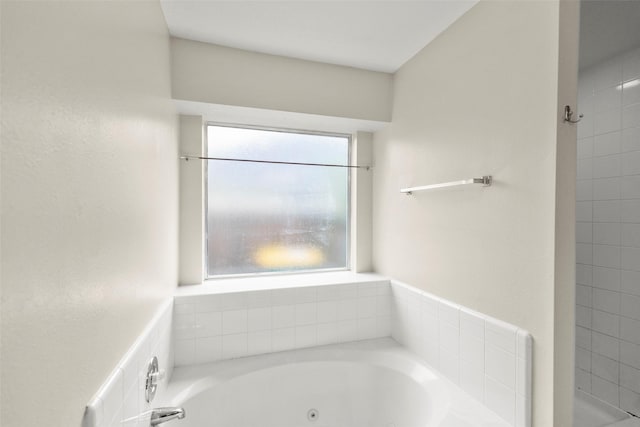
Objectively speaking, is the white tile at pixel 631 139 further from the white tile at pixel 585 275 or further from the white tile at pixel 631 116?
the white tile at pixel 585 275

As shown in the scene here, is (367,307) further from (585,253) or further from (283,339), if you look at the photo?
(585,253)

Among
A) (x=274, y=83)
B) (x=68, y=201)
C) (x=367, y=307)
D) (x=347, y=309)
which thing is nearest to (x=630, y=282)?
(x=367, y=307)

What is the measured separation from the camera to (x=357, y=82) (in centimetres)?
204

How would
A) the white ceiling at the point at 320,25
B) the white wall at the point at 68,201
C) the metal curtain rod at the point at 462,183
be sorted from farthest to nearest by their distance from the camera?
the white ceiling at the point at 320,25, the metal curtain rod at the point at 462,183, the white wall at the point at 68,201

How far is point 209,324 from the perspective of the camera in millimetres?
1751

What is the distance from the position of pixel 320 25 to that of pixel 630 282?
2187 mm

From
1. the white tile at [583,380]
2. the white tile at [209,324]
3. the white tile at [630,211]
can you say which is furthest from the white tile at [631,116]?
the white tile at [209,324]

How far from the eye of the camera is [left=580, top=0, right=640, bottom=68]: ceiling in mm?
1303

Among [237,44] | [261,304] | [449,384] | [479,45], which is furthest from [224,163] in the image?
[449,384]

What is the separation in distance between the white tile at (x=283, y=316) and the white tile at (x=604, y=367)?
1797 millimetres

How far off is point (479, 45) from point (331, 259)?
1.68m

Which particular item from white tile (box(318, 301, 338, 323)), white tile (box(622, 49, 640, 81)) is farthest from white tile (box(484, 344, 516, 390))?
white tile (box(622, 49, 640, 81))

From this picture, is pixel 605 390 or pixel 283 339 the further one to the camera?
pixel 283 339

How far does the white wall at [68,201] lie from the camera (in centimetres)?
47
